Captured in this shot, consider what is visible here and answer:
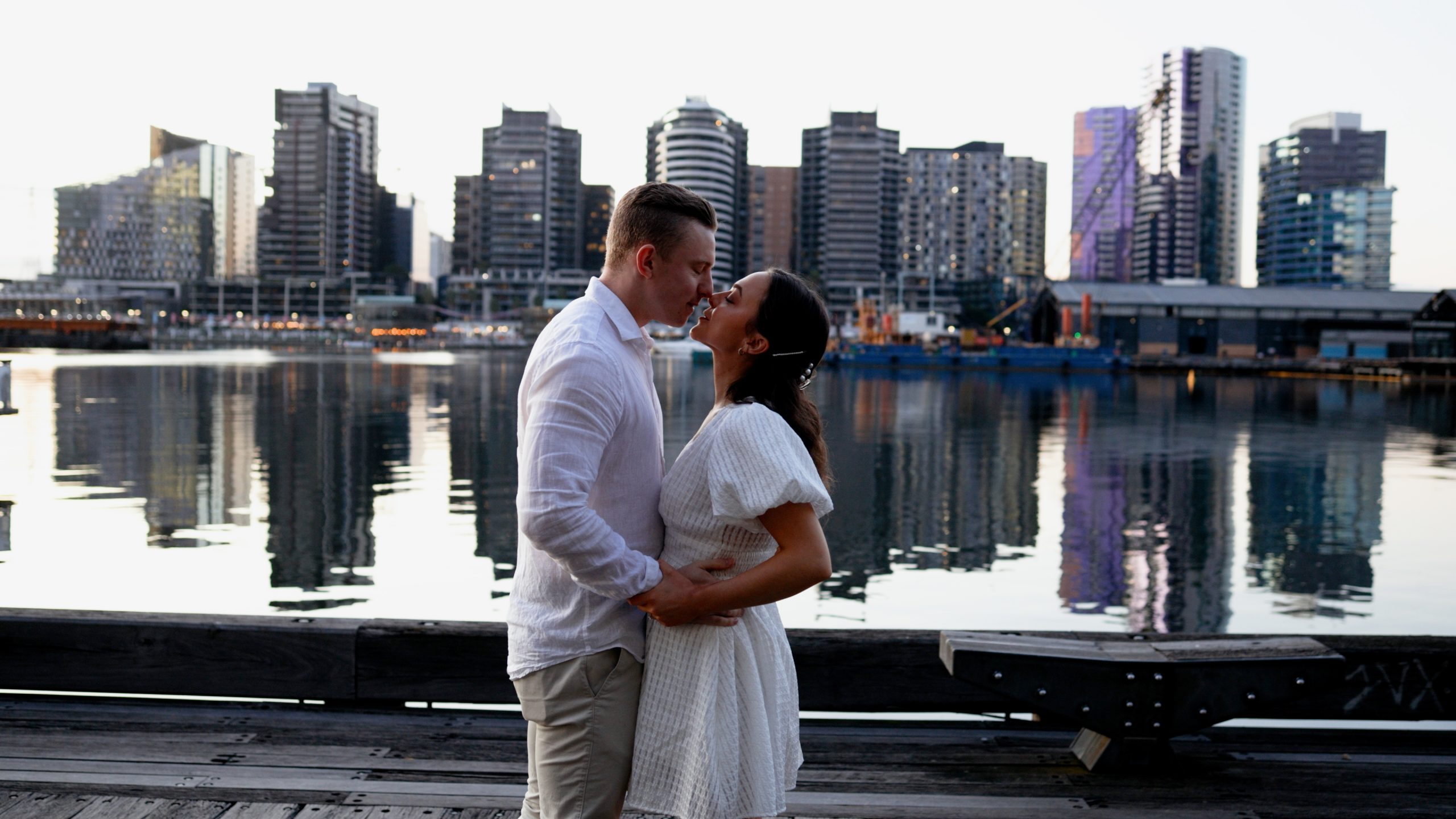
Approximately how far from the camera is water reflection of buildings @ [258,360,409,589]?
34.1ft

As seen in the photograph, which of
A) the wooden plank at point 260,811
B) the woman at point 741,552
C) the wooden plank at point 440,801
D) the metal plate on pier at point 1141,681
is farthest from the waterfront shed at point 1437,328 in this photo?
the wooden plank at point 260,811

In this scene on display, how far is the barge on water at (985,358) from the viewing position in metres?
73.5

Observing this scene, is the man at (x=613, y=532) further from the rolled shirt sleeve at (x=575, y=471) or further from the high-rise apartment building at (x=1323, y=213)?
the high-rise apartment building at (x=1323, y=213)

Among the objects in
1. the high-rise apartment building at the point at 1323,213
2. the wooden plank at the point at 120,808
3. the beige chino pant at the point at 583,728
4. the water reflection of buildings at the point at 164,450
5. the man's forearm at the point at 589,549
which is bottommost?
the water reflection of buildings at the point at 164,450

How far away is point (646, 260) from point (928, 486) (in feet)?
48.5

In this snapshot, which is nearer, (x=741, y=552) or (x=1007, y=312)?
(x=741, y=552)

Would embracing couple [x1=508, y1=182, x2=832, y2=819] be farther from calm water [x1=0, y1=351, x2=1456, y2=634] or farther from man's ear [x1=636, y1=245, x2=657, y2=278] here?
calm water [x1=0, y1=351, x2=1456, y2=634]

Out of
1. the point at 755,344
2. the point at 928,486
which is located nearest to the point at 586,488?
the point at 755,344

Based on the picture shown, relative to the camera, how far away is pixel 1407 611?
31.0ft

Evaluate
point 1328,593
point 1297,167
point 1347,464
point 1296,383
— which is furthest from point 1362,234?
point 1328,593

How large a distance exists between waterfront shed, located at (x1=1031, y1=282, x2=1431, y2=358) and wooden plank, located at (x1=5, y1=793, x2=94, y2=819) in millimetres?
82929

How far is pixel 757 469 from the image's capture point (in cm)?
207

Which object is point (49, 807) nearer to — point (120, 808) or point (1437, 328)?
point (120, 808)

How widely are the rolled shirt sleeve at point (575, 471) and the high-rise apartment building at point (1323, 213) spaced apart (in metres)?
166
